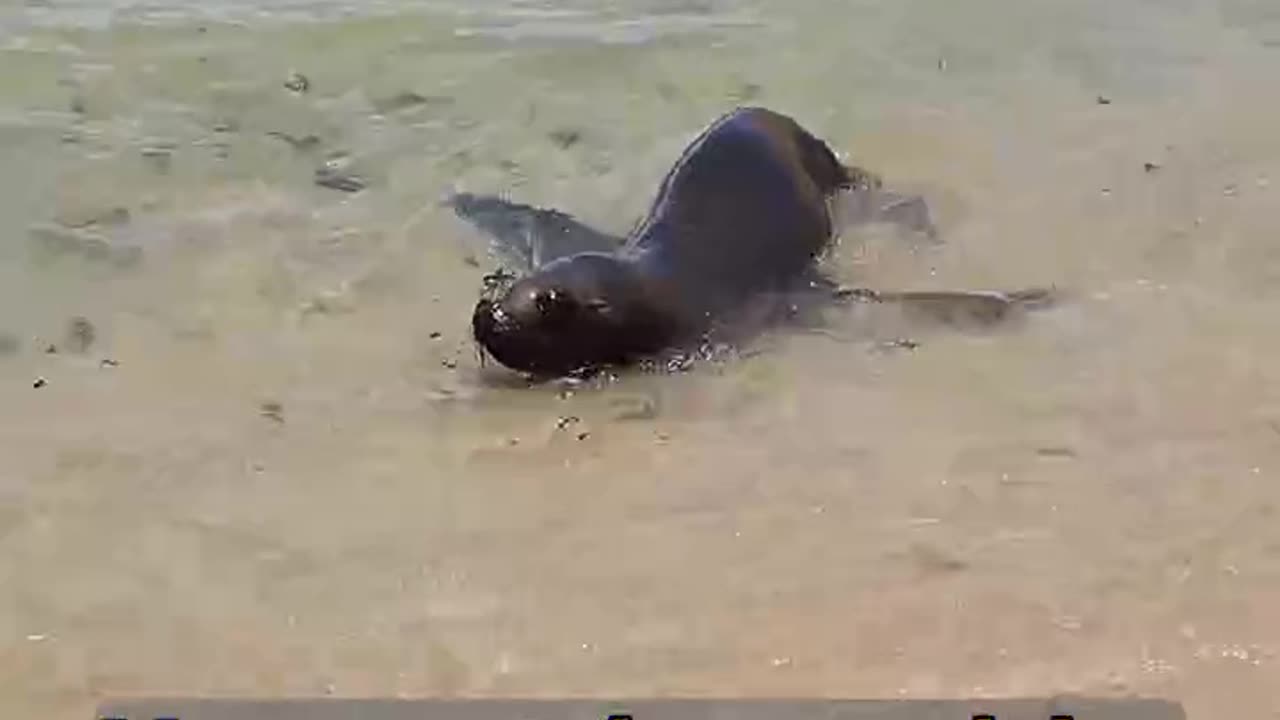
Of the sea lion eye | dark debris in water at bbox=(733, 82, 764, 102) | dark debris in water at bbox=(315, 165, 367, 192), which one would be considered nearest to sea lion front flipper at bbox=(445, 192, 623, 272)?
dark debris in water at bbox=(315, 165, 367, 192)

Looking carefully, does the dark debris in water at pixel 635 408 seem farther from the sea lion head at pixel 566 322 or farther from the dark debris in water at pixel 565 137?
the dark debris in water at pixel 565 137

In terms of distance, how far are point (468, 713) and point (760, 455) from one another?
4.36ft

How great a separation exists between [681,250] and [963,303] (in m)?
0.85

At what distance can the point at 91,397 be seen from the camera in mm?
5219

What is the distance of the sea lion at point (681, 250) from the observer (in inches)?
210

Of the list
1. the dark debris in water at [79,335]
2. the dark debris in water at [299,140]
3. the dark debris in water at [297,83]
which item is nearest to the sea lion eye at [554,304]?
the dark debris in water at [79,335]

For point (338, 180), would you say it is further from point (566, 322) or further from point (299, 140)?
point (566, 322)

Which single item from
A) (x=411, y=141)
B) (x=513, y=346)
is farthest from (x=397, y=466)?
(x=411, y=141)

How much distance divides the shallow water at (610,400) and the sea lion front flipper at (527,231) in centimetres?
9

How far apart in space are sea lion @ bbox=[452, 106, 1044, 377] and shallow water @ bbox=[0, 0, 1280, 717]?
0.14 m

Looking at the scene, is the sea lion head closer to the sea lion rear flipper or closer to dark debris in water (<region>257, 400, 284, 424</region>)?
dark debris in water (<region>257, 400, 284, 424</region>)

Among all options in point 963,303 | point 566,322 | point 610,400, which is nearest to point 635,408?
point 610,400

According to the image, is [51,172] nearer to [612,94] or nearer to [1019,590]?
[612,94]

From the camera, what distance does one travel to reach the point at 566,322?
5328mm
